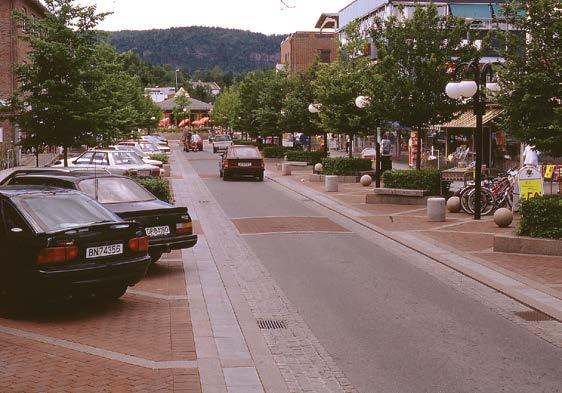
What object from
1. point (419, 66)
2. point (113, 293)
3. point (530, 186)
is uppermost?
point (419, 66)

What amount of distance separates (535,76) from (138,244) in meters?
7.91

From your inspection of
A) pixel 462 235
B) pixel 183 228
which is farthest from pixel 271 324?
pixel 462 235

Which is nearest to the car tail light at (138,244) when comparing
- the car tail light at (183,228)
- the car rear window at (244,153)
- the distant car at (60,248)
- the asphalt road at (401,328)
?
the distant car at (60,248)

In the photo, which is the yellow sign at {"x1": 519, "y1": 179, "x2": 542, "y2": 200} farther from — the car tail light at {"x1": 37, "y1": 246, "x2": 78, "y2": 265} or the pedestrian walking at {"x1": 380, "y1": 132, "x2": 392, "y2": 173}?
the pedestrian walking at {"x1": 380, "y1": 132, "x2": 392, "y2": 173}

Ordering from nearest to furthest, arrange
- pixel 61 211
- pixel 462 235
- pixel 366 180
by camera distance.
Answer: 1. pixel 61 211
2. pixel 462 235
3. pixel 366 180

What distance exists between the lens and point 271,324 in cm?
894

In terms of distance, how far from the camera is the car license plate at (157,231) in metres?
11.9

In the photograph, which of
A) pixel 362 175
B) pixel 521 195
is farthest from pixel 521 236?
pixel 362 175

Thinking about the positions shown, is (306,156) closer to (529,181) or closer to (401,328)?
(529,181)

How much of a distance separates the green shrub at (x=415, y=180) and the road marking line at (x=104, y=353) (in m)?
15.9

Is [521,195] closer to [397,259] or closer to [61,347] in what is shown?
[397,259]

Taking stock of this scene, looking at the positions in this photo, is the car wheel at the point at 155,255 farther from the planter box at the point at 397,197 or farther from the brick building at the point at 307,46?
the brick building at the point at 307,46

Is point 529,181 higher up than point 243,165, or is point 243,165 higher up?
point 243,165

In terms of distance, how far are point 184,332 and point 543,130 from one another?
8.46m
